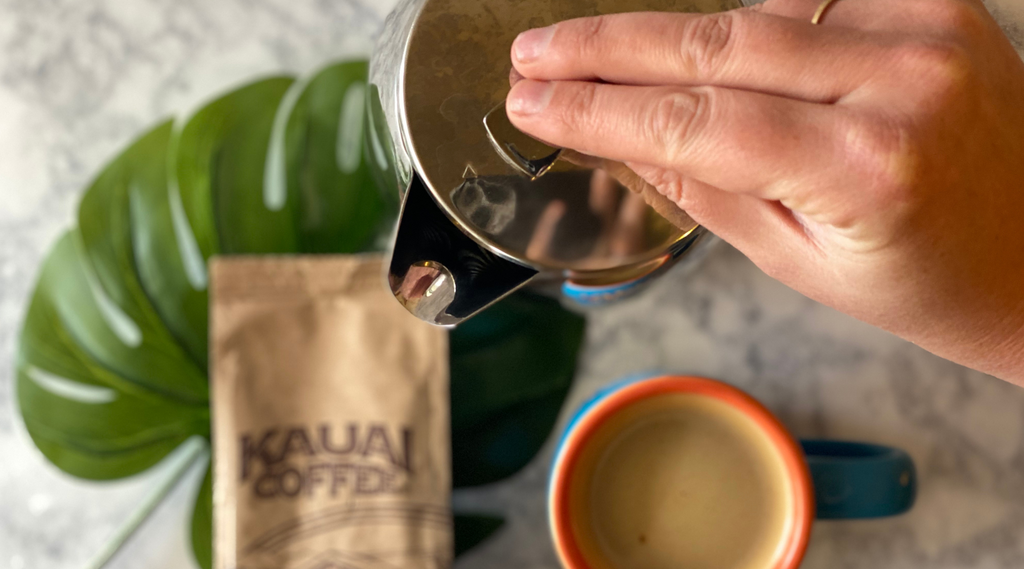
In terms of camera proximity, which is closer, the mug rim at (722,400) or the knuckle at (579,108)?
the knuckle at (579,108)

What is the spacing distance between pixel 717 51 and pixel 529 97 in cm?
8

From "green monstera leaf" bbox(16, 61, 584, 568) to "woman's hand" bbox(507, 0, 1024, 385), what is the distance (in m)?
0.26

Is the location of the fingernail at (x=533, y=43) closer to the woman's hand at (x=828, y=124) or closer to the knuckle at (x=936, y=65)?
the woman's hand at (x=828, y=124)

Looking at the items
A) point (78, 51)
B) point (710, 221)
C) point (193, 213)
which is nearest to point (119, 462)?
point (193, 213)

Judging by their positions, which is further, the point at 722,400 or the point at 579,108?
the point at 722,400

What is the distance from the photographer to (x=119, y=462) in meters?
0.55

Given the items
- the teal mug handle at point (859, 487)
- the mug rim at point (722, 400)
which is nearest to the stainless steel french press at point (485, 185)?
the mug rim at point (722, 400)

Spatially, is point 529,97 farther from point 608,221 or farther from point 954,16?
point 954,16

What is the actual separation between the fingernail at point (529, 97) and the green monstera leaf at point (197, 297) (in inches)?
Result: 10.1

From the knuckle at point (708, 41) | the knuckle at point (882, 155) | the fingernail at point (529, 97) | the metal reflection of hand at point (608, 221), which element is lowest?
the metal reflection of hand at point (608, 221)

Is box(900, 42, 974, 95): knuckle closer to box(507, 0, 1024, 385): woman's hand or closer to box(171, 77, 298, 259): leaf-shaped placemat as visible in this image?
box(507, 0, 1024, 385): woman's hand

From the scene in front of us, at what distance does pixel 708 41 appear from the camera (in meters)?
0.29

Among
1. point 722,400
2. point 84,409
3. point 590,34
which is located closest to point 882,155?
point 590,34

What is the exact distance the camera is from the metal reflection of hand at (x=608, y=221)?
336 millimetres
